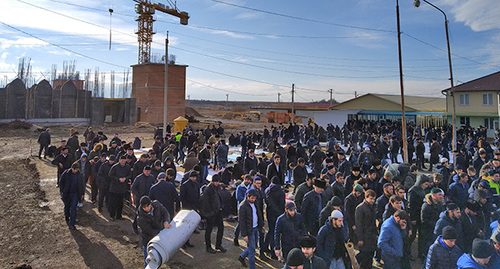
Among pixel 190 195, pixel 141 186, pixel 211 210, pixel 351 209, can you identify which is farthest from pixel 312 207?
pixel 141 186

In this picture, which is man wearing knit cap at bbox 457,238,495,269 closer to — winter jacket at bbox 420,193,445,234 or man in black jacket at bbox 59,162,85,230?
winter jacket at bbox 420,193,445,234

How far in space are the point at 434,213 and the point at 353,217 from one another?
4.58 ft

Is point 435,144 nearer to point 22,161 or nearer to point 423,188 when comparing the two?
point 423,188

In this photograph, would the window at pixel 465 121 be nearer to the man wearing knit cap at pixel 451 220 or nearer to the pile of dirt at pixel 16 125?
the man wearing knit cap at pixel 451 220

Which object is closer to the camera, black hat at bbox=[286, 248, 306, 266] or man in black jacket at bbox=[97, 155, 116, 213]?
black hat at bbox=[286, 248, 306, 266]

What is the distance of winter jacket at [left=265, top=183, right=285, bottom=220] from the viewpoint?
6.21 meters

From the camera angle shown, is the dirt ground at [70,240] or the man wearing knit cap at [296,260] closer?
the man wearing knit cap at [296,260]

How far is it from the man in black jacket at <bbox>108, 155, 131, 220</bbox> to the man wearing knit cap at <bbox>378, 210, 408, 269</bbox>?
619 centimetres

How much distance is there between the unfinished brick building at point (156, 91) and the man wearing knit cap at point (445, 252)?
42140mm

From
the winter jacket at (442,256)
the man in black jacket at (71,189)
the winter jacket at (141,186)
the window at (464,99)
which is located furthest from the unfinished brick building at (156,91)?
the winter jacket at (442,256)

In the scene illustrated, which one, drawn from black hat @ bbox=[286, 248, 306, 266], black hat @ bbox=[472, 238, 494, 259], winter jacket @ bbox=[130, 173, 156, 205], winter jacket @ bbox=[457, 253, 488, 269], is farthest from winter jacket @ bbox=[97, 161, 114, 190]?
black hat @ bbox=[472, 238, 494, 259]

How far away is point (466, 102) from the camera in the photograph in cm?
3061

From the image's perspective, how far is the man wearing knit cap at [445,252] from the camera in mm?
4109

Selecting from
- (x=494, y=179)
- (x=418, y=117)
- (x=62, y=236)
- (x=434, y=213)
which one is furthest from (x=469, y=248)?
(x=418, y=117)
